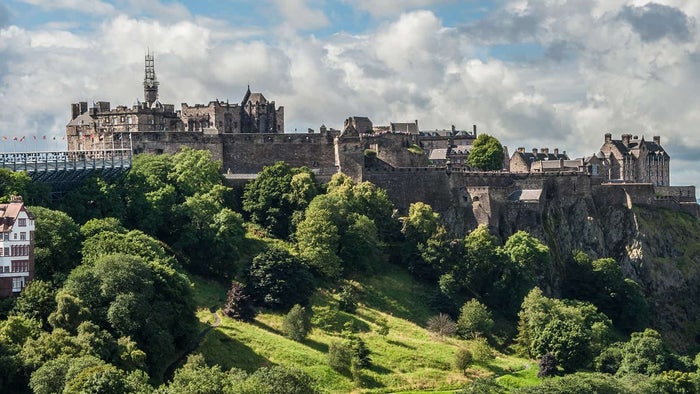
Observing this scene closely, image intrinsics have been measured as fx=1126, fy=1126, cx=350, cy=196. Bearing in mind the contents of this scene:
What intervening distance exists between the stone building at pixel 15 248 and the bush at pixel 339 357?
20.6 m

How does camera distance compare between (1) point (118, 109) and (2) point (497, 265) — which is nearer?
(2) point (497, 265)

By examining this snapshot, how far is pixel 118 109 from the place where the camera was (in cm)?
12106

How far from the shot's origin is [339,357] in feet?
252

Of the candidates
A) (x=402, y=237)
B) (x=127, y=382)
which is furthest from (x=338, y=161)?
(x=127, y=382)

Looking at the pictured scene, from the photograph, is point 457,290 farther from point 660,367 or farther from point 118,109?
point 118,109

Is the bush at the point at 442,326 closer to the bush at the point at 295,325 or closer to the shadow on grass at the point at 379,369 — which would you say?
the shadow on grass at the point at 379,369

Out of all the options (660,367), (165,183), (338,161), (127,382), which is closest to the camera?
(127,382)

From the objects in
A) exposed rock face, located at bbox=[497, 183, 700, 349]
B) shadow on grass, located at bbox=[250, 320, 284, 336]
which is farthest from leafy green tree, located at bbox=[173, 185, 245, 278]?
exposed rock face, located at bbox=[497, 183, 700, 349]

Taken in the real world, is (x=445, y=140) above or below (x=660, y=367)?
above

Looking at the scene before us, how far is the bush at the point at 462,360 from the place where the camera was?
266 ft

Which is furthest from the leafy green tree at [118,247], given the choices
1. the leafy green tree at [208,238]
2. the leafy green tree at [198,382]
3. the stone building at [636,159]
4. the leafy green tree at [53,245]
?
the stone building at [636,159]

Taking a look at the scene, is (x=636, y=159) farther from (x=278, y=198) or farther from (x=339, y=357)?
(x=339, y=357)

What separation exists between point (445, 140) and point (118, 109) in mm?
47160

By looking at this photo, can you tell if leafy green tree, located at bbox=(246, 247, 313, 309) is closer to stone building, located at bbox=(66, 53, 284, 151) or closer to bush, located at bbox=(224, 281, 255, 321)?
bush, located at bbox=(224, 281, 255, 321)
